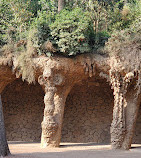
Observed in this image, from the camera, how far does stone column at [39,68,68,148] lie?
941 centimetres

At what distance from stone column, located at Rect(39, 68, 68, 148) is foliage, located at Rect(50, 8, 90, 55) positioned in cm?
105

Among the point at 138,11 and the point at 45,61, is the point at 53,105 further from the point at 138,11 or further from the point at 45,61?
the point at 138,11

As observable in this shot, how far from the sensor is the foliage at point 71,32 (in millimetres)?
9438

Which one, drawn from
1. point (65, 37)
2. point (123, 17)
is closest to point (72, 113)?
point (65, 37)

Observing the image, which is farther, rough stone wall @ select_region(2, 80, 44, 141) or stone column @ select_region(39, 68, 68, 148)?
rough stone wall @ select_region(2, 80, 44, 141)

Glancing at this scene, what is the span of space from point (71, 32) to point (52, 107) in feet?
9.18

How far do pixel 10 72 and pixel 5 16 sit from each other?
321cm

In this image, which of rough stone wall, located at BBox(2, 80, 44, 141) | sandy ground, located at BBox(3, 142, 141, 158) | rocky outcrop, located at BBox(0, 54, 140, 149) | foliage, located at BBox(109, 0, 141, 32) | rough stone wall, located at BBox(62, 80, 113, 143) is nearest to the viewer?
sandy ground, located at BBox(3, 142, 141, 158)

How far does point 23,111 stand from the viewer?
12.7 metres

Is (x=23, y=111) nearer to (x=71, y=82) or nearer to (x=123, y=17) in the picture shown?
(x=71, y=82)

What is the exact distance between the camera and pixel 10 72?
10.4 meters

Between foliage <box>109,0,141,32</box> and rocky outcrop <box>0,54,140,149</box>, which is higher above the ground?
foliage <box>109,0,141,32</box>

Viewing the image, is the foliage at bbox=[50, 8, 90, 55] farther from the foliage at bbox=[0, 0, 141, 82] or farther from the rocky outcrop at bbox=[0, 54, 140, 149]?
the rocky outcrop at bbox=[0, 54, 140, 149]

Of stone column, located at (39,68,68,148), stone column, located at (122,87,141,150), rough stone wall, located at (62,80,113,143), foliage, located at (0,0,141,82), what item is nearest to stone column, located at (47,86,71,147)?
stone column, located at (39,68,68,148)
